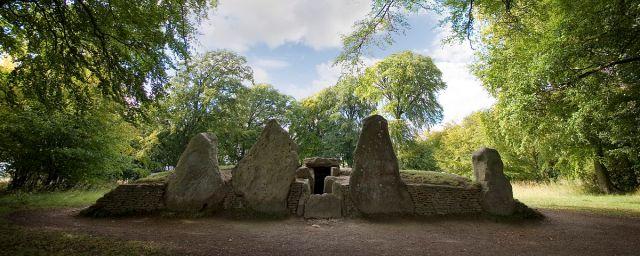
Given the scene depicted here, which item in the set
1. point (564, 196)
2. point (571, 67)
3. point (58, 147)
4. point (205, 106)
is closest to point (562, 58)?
point (571, 67)

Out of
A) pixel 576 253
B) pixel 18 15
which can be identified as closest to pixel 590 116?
pixel 576 253

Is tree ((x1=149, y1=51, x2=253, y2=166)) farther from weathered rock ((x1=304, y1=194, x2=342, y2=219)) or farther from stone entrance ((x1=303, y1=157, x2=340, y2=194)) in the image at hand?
weathered rock ((x1=304, y1=194, x2=342, y2=219))

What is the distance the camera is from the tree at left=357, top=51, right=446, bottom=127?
90.2ft

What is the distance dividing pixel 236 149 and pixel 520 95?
1028 inches

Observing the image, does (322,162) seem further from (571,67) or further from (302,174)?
(571,67)

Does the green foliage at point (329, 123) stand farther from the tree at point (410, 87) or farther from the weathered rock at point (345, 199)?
the weathered rock at point (345, 199)

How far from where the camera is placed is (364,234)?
830 centimetres

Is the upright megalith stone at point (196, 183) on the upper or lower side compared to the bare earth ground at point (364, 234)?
upper

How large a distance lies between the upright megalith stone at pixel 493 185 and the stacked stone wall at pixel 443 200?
0.99 ft

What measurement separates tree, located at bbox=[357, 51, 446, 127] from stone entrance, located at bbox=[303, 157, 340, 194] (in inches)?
481

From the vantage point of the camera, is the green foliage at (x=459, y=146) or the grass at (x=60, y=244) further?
the green foliage at (x=459, y=146)

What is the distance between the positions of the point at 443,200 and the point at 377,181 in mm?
2135

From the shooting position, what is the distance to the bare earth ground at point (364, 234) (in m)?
6.74

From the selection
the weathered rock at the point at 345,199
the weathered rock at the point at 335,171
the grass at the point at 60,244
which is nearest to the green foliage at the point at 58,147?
the grass at the point at 60,244
